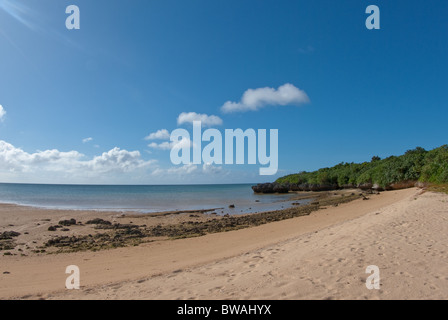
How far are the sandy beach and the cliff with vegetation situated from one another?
924 inches

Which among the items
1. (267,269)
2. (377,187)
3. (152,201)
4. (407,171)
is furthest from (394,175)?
(267,269)

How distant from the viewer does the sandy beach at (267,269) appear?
17.3ft

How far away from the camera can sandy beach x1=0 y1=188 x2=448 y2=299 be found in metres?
5.29

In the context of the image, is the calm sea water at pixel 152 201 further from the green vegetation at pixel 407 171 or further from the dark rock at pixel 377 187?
the green vegetation at pixel 407 171

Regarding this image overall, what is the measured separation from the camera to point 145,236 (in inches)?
588

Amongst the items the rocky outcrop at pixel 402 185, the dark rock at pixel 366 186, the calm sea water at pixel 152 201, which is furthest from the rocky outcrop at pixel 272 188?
the rocky outcrop at pixel 402 185

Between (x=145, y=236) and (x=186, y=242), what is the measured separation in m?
3.35

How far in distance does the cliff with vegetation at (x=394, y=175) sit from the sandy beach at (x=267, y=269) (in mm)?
23468

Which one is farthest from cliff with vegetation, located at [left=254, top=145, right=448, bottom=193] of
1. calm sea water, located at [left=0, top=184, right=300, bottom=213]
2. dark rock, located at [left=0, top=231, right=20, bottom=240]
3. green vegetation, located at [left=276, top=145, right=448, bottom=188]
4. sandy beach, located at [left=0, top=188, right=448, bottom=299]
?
dark rock, located at [left=0, top=231, right=20, bottom=240]

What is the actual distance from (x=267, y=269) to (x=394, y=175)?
4072 cm

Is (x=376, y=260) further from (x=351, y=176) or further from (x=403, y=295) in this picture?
(x=351, y=176)
